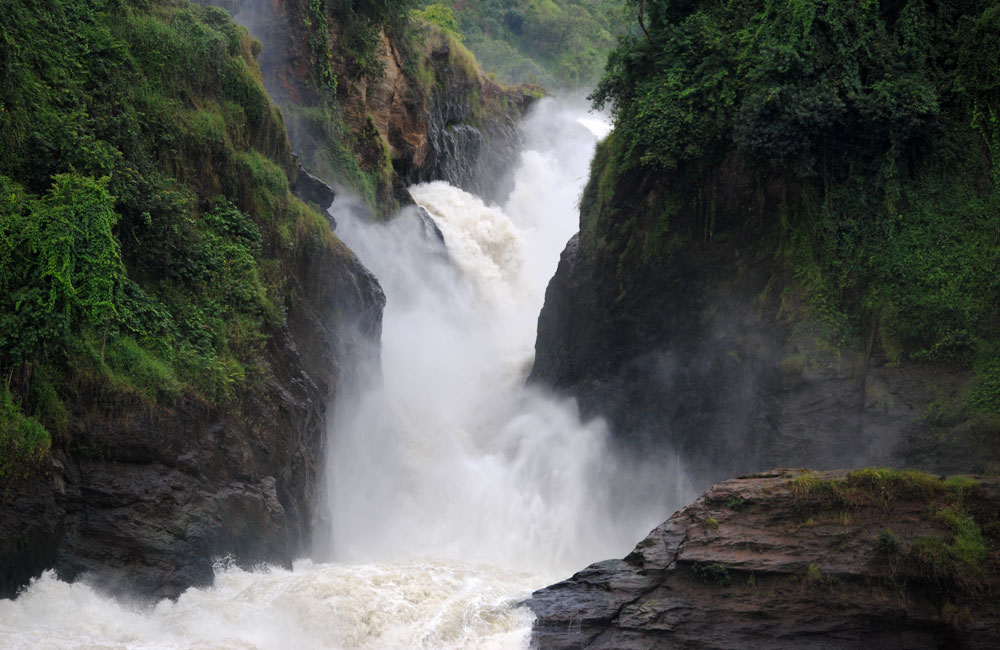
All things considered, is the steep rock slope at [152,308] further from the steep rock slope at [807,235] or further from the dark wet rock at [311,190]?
the steep rock slope at [807,235]

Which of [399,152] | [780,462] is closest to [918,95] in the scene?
[780,462]

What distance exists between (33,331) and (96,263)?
142 cm

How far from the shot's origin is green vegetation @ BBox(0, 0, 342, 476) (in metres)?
12.1

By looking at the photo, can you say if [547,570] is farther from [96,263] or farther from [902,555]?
[96,263]

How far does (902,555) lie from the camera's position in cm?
1260

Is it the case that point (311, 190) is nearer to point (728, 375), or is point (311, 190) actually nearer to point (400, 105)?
point (728, 375)

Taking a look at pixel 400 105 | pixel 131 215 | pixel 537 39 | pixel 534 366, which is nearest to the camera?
pixel 131 215

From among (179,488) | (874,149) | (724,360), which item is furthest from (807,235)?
(179,488)

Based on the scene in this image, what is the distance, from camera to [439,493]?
23172mm

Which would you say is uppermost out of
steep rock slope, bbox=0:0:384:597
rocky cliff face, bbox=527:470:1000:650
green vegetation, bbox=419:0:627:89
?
green vegetation, bbox=419:0:627:89

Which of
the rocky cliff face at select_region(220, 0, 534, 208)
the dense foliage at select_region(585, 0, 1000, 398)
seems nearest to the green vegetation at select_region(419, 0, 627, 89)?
the rocky cliff face at select_region(220, 0, 534, 208)

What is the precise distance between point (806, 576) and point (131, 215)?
12056 millimetres

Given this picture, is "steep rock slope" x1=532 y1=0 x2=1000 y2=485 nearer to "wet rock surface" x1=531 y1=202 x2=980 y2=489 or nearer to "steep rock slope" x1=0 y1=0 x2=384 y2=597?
"wet rock surface" x1=531 y1=202 x2=980 y2=489

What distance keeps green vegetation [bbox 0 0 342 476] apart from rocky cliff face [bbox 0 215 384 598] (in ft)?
1.31
